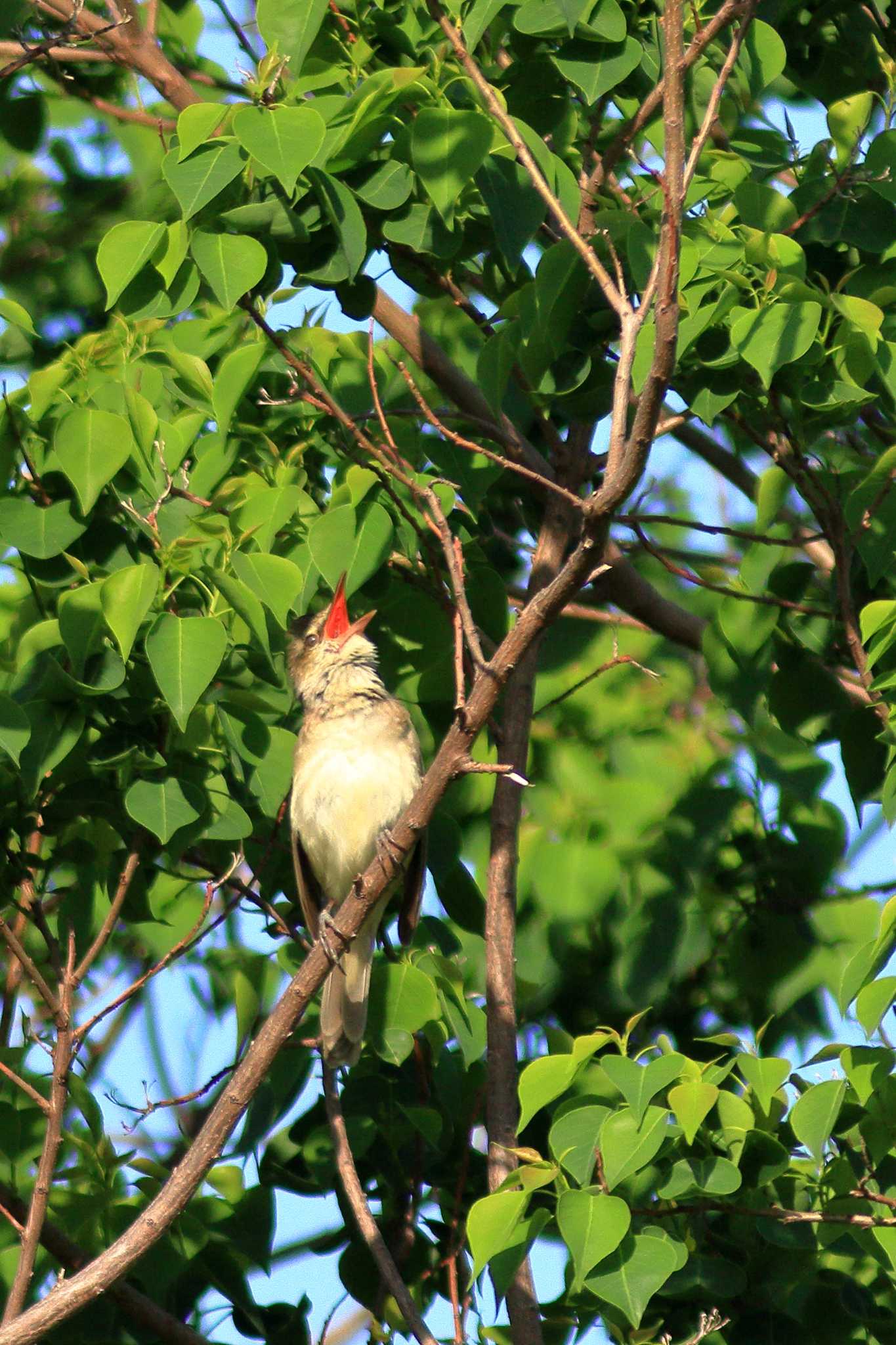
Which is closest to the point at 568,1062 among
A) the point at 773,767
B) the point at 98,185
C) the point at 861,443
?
the point at 773,767

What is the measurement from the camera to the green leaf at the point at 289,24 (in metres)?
4.12

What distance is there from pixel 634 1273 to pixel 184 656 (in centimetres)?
166

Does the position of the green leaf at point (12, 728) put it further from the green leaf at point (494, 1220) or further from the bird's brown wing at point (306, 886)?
the bird's brown wing at point (306, 886)

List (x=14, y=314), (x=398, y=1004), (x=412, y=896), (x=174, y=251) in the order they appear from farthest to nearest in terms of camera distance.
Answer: (x=412, y=896) < (x=398, y=1004) < (x=14, y=314) < (x=174, y=251)

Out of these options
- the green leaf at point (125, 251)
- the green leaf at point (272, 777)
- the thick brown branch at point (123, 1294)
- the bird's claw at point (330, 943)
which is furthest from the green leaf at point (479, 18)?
the thick brown branch at point (123, 1294)

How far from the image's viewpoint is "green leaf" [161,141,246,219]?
389cm

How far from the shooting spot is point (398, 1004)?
176 inches

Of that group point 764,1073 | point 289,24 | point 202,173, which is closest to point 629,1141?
point 764,1073

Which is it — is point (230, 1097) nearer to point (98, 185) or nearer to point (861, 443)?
point (861, 443)

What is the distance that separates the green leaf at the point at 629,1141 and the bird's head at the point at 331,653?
2.03m

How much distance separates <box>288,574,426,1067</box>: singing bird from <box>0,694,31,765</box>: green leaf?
1.51m

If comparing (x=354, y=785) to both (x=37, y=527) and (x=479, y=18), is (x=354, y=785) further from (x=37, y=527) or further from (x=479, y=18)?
(x=479, y=18)

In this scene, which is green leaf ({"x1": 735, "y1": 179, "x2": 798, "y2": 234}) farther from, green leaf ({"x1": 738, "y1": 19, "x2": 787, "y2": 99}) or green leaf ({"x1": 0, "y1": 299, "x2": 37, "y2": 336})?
green leaf ({"x1": 0, "y1": 299, "x2": 37, "y2": 336})

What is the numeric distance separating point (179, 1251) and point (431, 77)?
3.12 m
